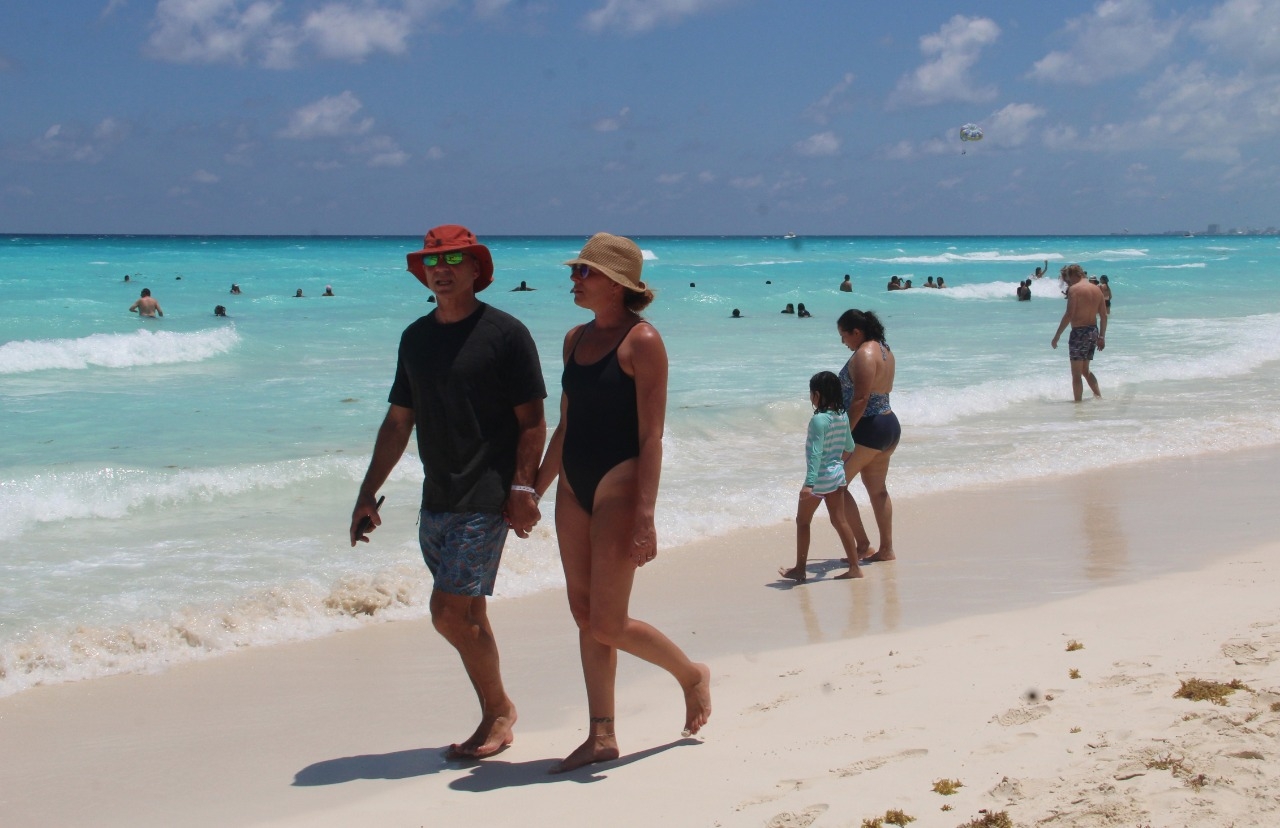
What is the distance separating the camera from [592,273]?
3.69 m

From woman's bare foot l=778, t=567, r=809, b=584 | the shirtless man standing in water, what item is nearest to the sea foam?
the shirtless man standing in water

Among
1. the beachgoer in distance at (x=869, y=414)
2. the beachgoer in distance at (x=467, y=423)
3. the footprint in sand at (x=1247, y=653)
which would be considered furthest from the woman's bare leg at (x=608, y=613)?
the beachgoer in distance at (x=869, y=414)

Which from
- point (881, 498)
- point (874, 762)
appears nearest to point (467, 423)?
point (874, 762)

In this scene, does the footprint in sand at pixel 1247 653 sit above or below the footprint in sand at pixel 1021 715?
above

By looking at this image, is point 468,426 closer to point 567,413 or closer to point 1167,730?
point 567,413

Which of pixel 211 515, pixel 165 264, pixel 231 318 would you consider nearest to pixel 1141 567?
pixel 211 515

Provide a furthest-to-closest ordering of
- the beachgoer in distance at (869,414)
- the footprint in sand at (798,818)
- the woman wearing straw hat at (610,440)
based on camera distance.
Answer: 1. the beachgoer in distance at (869,414)
2. the woman wearing straw hat at (610,440)
3. the footprint in sand at (798,818)

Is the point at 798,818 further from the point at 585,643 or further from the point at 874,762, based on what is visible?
the point at 585,643

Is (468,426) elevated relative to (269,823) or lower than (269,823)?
elevated

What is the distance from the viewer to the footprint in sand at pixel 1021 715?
377 cm

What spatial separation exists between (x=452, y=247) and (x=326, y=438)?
28.4ft

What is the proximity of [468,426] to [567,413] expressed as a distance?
0.33m

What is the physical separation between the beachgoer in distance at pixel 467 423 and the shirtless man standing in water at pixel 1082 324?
11.8 meters

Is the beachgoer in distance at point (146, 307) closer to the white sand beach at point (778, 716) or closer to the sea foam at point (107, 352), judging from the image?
the sea foam at point (107, 352)
